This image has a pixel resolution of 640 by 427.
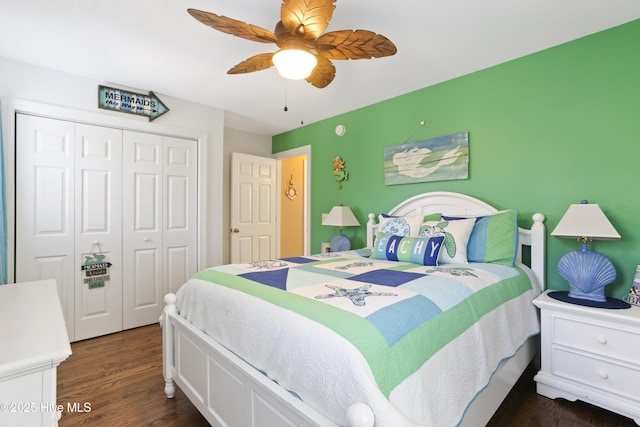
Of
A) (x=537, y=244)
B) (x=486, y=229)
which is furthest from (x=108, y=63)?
(x=537, y=244)

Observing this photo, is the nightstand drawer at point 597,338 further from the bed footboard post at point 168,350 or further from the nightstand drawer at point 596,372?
the bed footboard post at point 168,350

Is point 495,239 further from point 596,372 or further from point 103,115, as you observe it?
point 103,115

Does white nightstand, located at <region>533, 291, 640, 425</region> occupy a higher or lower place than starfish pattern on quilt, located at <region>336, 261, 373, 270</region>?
lower

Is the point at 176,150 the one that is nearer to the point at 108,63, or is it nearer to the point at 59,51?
the point at 108,63

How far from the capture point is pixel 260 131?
4.52 meters

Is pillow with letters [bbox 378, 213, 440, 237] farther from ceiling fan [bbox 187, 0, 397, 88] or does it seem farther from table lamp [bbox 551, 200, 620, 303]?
ceiling fan [bbox 187, 0, 397, 88]

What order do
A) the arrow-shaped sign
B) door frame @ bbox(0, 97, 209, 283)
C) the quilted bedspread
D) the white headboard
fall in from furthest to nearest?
the arrow-shaped sign → door frame @ bbox(0, 97, 209, 283) → the white headboard → the quilted bedspread

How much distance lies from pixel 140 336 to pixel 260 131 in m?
3.02

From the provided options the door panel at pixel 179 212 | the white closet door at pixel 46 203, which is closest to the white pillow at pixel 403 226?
the door panel at pixel 179 212

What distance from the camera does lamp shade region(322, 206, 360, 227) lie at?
3336 millimetres

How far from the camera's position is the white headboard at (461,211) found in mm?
2203

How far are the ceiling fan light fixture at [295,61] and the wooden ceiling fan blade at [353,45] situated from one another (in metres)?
0.10

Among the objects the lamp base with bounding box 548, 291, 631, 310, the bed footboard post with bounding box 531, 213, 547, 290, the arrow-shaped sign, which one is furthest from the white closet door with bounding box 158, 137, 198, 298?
the lamp base with bounding box 548, 291, 631, 310

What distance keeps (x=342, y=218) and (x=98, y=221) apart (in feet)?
7.91
